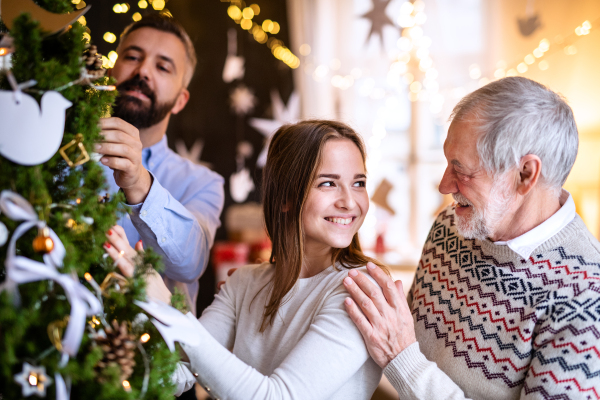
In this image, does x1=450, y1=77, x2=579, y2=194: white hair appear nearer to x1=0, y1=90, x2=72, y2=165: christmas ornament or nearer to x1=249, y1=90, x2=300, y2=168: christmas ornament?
x1=0, y1=90, x2=72, y2=165: christmas ornament

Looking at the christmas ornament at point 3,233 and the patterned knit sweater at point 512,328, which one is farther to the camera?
the patterned knit sweater at point 512,328

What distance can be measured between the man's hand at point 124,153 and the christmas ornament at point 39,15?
265 mm

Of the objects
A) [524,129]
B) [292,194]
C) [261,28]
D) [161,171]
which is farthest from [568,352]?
[261,28]

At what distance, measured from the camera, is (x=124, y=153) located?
113 centimetres

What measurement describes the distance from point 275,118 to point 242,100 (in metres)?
0.32

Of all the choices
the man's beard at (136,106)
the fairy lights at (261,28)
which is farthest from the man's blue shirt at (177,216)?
the fairy lights at (261,28)

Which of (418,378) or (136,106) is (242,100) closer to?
(136,106)

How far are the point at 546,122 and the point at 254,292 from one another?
97 cm

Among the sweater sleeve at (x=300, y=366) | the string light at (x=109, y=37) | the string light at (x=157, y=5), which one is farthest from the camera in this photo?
Result: the string light at (x=157, y=5)

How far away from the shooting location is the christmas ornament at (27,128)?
0.70 meters

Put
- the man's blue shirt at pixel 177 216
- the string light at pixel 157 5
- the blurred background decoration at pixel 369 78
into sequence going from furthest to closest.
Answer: the blurred background decoration at pixel 369 78 → the string light at pixel 157 5 → the man's blue shirt at pixel 177 216

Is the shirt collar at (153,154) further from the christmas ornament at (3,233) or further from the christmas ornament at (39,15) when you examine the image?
the christmas ornament at (3,233)

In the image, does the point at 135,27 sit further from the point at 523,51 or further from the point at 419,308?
the point at 523,51

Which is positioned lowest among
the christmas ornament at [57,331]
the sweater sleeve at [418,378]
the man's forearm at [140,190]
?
the sweater sleeve at [418,378]
